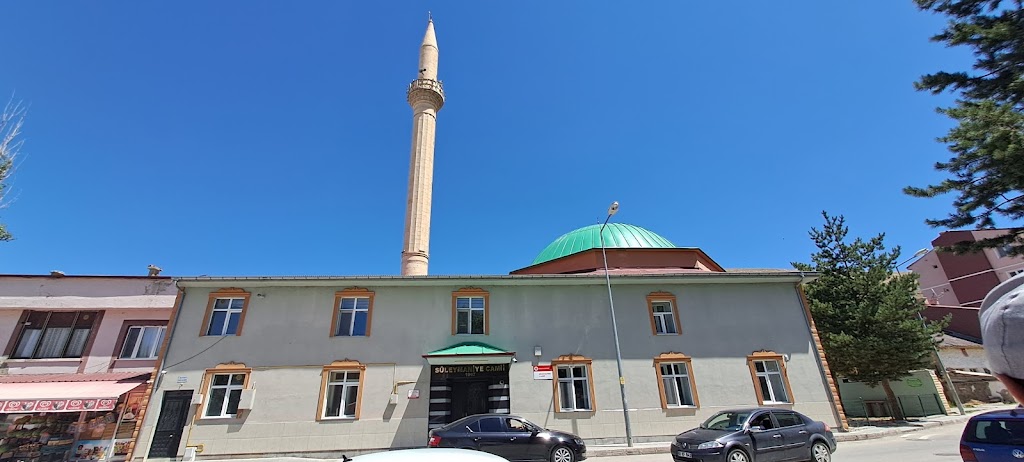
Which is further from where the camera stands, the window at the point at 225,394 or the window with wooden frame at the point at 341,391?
the window with wooden frame at the point at 341,391

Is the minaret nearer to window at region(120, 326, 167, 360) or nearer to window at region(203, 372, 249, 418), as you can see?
window at region(203, 372, 249, 418)

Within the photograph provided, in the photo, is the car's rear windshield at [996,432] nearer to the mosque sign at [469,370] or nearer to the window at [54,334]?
the mosque sign at [469,370]

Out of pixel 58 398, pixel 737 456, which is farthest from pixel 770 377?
pixel 58 398

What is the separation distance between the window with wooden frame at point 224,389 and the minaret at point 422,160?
10.2 m

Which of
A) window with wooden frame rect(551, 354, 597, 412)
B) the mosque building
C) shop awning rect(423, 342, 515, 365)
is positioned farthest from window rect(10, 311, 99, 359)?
window with wooden frame rect(551, 354, 597, 412)

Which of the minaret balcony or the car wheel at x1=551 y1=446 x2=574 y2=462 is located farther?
the minaret balcony

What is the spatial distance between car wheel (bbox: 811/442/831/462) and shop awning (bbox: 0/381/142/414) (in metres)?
21.9

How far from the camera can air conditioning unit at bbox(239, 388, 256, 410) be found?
15945 millimetres

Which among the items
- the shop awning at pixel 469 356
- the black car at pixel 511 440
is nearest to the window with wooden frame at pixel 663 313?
the shop awning at pixel 469 356

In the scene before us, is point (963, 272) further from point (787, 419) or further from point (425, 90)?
point (425, 90)

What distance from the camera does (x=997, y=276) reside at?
36625 millimetres

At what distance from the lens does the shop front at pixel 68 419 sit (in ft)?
50.6

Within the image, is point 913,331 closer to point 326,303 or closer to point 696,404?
point 696,404

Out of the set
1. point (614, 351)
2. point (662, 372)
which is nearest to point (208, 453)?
point (614, 351)
